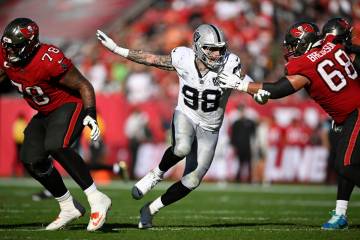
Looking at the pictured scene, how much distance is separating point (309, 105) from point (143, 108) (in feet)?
11.0

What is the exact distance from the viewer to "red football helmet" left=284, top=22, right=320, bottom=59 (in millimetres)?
7004

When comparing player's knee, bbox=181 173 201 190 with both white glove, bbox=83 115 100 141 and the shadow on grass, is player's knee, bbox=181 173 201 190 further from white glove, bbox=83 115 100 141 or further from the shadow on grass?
white glove, bbox=83 115 100 141

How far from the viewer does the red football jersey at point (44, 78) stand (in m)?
6.62

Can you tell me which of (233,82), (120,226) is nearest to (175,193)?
(120,226)

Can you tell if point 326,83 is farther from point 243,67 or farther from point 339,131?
point 243,67

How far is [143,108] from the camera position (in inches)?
659

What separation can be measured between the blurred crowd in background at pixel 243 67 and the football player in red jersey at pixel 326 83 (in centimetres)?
869

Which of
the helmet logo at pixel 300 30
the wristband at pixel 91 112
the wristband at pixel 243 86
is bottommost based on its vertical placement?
the wristband at pixel 91 112

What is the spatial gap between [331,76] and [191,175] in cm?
145

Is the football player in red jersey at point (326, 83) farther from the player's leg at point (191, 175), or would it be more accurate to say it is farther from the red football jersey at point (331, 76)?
the player's leg at point (191, 175)

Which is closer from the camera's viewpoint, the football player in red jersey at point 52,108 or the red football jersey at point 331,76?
the football player in red jersey at point 52,108

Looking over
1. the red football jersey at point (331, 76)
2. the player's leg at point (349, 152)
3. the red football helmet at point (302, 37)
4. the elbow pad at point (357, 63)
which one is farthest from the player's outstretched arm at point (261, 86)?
the elbow pad at point (357, 63)

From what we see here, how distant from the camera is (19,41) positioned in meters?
6.54

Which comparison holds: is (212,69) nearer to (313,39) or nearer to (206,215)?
(313,39)
